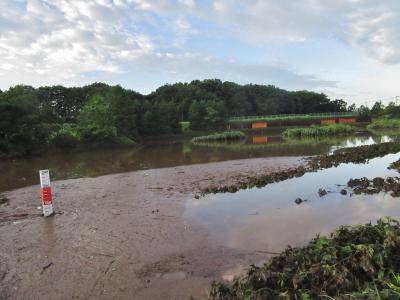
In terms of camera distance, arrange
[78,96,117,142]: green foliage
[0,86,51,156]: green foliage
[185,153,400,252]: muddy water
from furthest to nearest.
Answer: [78,96,117,142]: green foliage → [0,86,51,156]: green foliage → [185,153,400,252]: muddy water

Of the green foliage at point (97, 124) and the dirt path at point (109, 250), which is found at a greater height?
the green foliage at point (97, 124)

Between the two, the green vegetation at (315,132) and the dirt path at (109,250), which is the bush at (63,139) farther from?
the green vegetation at (315,132)

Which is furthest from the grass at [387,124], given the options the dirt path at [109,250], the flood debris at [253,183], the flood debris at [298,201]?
the dirt path at [109,250]

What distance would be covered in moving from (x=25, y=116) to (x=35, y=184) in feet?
45.0

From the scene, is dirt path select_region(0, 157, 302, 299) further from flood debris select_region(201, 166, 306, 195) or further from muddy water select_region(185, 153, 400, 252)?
flood debris select_region(201, 166, 306, 195)

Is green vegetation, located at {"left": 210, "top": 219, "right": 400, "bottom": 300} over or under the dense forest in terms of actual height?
A: under

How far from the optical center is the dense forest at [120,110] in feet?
85.4

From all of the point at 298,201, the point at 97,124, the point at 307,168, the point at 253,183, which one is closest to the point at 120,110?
the point at 97,124

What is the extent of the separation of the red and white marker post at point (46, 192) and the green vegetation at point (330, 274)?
18.7 feet

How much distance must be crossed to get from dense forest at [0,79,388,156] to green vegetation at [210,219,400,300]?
24.2 m

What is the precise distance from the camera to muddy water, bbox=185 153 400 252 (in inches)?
268

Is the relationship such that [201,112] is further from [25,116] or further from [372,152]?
[372,152]

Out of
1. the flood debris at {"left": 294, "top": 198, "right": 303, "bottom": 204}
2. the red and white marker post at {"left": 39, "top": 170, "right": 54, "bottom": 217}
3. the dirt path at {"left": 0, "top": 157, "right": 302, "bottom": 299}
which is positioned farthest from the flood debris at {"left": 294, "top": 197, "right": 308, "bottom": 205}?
the red and white marker post at {"left": 39, "top": 170, "right": 54, "bottom": 217}

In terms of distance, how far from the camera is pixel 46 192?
862cm
